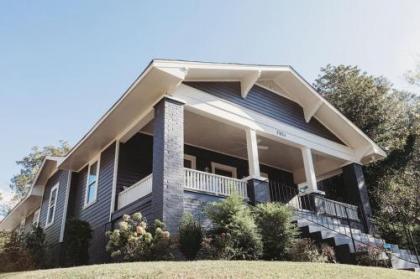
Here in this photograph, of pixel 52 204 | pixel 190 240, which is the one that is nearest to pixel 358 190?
pixel 190 240

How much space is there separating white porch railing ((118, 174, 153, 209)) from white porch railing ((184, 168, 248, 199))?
105 cm

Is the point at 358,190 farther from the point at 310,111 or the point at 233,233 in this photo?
the point at 233,233

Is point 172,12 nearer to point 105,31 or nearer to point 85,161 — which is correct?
point 105,31

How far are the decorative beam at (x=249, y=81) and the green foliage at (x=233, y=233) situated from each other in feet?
15.8

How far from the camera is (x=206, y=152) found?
47.7ft

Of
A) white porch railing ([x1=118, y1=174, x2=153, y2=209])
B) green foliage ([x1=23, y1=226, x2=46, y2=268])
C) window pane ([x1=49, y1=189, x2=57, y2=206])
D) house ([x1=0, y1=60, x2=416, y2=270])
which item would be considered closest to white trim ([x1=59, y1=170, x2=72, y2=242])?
house ([x1=0, y1=60, x2=416, y2=270])

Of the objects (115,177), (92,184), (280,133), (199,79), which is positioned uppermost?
(199,79)

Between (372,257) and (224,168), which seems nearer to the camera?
(372,257)

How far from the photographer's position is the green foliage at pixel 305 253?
827cm

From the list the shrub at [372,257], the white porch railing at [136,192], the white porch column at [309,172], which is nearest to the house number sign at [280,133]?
the white porch column at [309,172]

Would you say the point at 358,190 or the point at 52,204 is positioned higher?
the point at 52,204

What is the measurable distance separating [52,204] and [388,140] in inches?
665

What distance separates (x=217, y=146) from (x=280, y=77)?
3614 mm

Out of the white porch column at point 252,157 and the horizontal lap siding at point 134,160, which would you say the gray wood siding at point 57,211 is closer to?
the horizontal lap siding at point 134,160
